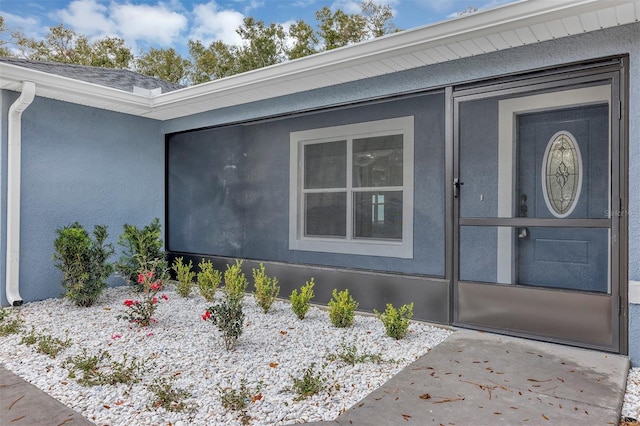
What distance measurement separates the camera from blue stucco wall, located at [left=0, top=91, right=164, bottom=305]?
16.4 feet

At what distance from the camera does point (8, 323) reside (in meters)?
4.08

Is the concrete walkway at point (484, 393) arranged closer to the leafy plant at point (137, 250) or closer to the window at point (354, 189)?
the window at point (354, 189)

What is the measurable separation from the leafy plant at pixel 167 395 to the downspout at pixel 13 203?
10.5ft

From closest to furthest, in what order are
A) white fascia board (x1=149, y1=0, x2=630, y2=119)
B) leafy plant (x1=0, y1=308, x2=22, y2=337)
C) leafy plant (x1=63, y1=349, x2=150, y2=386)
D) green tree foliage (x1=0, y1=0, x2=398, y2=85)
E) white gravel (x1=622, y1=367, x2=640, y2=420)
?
white gravel (x1=622, y1=367, x2=640, y2=420)
leafy plant (x1=63, y1=349, x2=150, y2=386)
white fascia board (x1=149, y1=0, x2=630, y2=119)
leafy plant (x1=0, y1=308, x2=22, y2=337)
green tree foliage (x1=0, y1=0, x2=398, y2=85)

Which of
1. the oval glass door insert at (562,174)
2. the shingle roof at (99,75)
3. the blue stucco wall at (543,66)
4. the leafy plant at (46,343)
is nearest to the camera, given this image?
the blue stucco wall at (543,66)

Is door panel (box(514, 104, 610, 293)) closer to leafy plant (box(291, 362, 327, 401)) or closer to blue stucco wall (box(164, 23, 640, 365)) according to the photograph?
blue stucco wall (box(164, 23, 640, 365))

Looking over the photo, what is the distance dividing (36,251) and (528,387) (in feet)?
17.9

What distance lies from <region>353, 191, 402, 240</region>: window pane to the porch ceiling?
1.36 metres

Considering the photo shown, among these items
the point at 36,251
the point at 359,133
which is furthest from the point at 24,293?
the point at 359,133

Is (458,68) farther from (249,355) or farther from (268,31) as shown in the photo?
(268,31)

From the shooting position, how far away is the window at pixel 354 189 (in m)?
4.66

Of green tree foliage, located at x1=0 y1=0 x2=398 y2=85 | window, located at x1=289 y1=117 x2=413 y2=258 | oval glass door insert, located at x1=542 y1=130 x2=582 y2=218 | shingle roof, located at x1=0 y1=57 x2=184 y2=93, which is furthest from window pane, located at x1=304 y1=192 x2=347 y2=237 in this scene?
green tree foliage, located at x1=0 y1=0 x2=398 y2=85

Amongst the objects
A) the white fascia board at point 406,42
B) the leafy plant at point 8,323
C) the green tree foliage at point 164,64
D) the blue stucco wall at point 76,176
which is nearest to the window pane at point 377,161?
the white fascia board at point 406,42

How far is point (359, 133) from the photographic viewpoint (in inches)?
198
